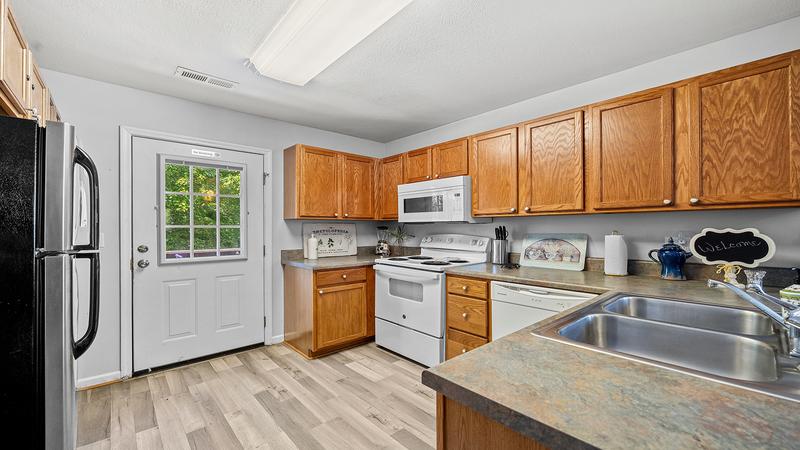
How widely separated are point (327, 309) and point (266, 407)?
0.98m

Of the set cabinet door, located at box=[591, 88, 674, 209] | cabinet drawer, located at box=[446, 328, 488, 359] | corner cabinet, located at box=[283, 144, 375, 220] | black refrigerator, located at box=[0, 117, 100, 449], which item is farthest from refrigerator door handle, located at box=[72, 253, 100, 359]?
cabinet door, located at box=[591, 88, 674, 209]

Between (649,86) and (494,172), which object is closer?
(649,86)

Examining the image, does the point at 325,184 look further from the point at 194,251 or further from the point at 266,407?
the point at 266,407

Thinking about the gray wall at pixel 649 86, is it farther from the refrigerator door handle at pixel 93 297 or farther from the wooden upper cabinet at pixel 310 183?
the refrigerator door handle at pixel 93 297

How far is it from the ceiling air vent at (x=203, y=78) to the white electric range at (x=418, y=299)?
6.51 ft

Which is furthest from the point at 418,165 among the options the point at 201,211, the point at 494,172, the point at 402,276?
the point at 201,211

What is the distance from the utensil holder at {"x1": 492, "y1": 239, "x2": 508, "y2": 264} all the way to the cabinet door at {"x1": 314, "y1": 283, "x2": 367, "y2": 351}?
4.30 ft

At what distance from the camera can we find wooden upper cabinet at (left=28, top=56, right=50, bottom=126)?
1.60 meters

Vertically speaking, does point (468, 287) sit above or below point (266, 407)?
above

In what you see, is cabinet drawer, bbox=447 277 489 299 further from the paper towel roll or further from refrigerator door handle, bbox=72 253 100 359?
refrigerator door handle, bbox=72 253 100 359

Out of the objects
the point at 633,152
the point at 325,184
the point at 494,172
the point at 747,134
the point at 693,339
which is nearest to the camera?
the point at 693,339

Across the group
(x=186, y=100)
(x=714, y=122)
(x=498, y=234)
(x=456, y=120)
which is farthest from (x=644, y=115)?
(x=186, y=100)

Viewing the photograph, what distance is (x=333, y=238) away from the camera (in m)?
3.86

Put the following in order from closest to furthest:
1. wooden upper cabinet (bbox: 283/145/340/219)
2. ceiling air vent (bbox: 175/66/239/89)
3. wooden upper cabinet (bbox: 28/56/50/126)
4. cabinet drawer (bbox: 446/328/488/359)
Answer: wooden upper cabinet (bbox: 28/56/50/126), ceiling air vent (bbox: 175/66/239/89), cabinet drawer (bbox: 446/328/488/359), wooden upper cabinet (bbox: 283/145/340/219)
